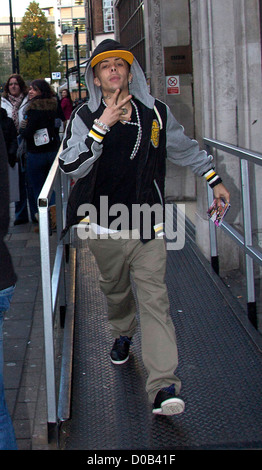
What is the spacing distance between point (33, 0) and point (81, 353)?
274 ft

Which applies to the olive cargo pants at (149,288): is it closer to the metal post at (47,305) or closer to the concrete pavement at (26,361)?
the concrete pavement at (26,361)

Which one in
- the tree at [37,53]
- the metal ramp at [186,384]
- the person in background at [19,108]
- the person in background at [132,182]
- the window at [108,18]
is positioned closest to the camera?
the metal ramp at [186,384]

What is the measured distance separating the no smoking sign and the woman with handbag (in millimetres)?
1933

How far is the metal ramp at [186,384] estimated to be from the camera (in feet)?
11.2

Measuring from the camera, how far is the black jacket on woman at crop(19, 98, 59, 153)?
820cm

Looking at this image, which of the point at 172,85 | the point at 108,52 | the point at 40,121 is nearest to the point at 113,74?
the point at 108,52

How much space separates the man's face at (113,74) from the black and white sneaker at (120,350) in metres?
1.60

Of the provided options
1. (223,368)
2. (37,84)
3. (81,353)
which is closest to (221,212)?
(223,368)

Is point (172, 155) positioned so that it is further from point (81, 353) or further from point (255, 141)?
point (255, 141)

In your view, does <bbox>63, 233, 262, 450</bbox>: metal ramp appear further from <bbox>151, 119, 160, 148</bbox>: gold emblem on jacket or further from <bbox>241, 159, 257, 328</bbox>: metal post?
<bbox>151, 119, 160, 148</bbox>: gold emblem on jacket

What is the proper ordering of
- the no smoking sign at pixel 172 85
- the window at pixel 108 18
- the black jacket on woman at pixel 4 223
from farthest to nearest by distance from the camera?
the window at pixel 108 18 < the no smoking sign at pixel 172 85 < the black jacket on woman at pixel 4 223

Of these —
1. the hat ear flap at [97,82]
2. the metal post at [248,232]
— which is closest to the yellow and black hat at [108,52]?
the hat ear flap at [97,82]

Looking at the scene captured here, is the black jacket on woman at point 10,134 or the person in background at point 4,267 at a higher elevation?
the black jacket on woman at point 10,134

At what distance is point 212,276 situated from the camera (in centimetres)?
604
